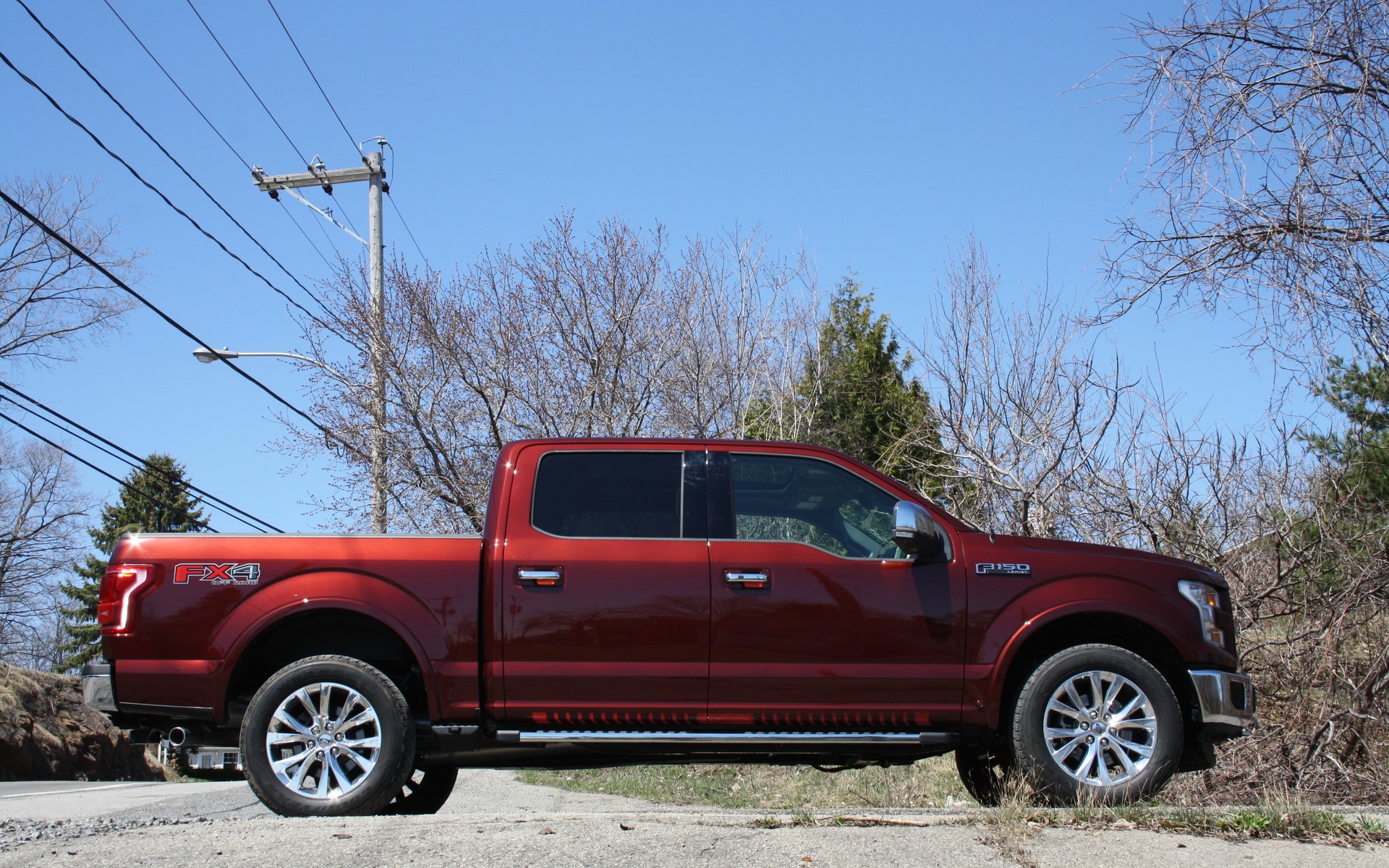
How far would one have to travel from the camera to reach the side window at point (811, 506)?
5.87 meters

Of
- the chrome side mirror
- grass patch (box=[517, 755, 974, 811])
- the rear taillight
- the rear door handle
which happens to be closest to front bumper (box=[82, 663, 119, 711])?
the rear taillight

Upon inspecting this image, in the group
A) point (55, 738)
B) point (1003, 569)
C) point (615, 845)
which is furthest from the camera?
point (55, 738)

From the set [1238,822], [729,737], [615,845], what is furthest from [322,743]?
[1238,822]

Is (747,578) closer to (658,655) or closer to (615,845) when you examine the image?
(658,655)

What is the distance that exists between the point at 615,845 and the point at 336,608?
6.73 ft

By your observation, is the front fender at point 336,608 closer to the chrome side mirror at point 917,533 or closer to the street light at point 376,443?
the chrome side mirror at point 917,533

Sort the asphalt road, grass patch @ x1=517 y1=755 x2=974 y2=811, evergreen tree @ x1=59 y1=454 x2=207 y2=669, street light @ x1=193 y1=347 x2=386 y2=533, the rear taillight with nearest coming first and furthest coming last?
1. the asphalt road
2. the rear taillight
3. grass patch @ x1=517 y1=755 x2=974 y2=811
4. street light @ x1=193 y1=347 x2=386 y2=533
5. evergreen tree @ x1=59 y1=454 x2=207 y2=669

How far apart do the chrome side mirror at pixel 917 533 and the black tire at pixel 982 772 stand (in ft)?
3.48

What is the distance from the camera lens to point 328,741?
18.3ft

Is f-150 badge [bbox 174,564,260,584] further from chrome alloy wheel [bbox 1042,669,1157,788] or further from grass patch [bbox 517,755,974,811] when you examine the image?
grass patch [bbox 517,755,974,811]

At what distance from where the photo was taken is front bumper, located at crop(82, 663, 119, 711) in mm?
5586

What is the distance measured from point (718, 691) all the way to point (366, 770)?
1795 millimetres

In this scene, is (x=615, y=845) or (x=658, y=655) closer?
(x=615, y=845)

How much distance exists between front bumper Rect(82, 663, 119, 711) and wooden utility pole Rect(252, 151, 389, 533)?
36.1ft
